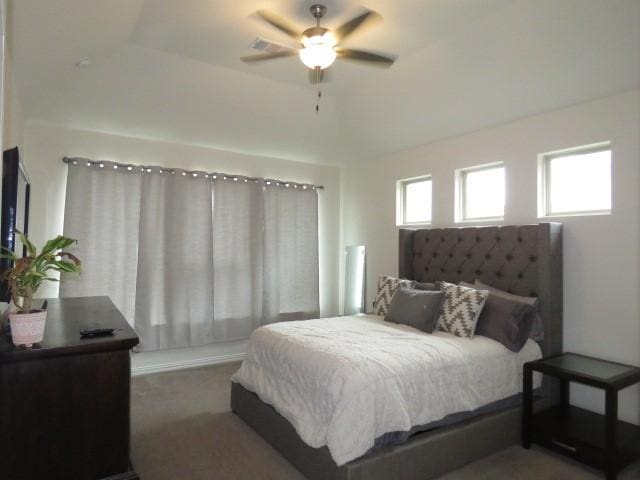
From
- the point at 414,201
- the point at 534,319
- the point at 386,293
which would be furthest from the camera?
the point at 414,201

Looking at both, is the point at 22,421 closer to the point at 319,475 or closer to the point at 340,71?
the point at 319,475

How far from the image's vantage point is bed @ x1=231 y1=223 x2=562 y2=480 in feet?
6.76

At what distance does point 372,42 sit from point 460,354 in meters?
2.34

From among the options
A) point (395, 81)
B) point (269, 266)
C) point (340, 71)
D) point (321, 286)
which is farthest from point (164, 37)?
point (321, 286)

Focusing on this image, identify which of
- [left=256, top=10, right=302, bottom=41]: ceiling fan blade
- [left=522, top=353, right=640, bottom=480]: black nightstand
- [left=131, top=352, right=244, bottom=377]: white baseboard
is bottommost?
[left=131, top=352, right=244, bottom=377]: white baseboard

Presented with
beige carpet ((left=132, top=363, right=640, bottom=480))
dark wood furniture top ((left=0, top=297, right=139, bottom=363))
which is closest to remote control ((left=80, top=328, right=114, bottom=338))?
dark wood furniture top ((left=0, top=297, right=139, bottom=363))

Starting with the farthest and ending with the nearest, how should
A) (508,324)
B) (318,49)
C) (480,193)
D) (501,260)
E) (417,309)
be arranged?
(480,193) → (501,260) → (417,309) → (508,324) → (318,49)

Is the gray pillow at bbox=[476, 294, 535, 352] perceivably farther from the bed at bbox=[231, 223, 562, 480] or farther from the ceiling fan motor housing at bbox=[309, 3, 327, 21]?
the ceiling fan motor housing at bbox=[309, 3, 327, 21]

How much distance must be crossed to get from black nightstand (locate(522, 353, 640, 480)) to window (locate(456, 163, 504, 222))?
140 cm

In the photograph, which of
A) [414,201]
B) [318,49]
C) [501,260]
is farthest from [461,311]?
[318,49]

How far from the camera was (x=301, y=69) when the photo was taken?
3588mm

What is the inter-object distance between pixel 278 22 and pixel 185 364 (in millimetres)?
3477

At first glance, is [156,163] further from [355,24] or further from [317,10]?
[355,24]

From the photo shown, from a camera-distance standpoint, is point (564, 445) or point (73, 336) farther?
point (564, 445)
